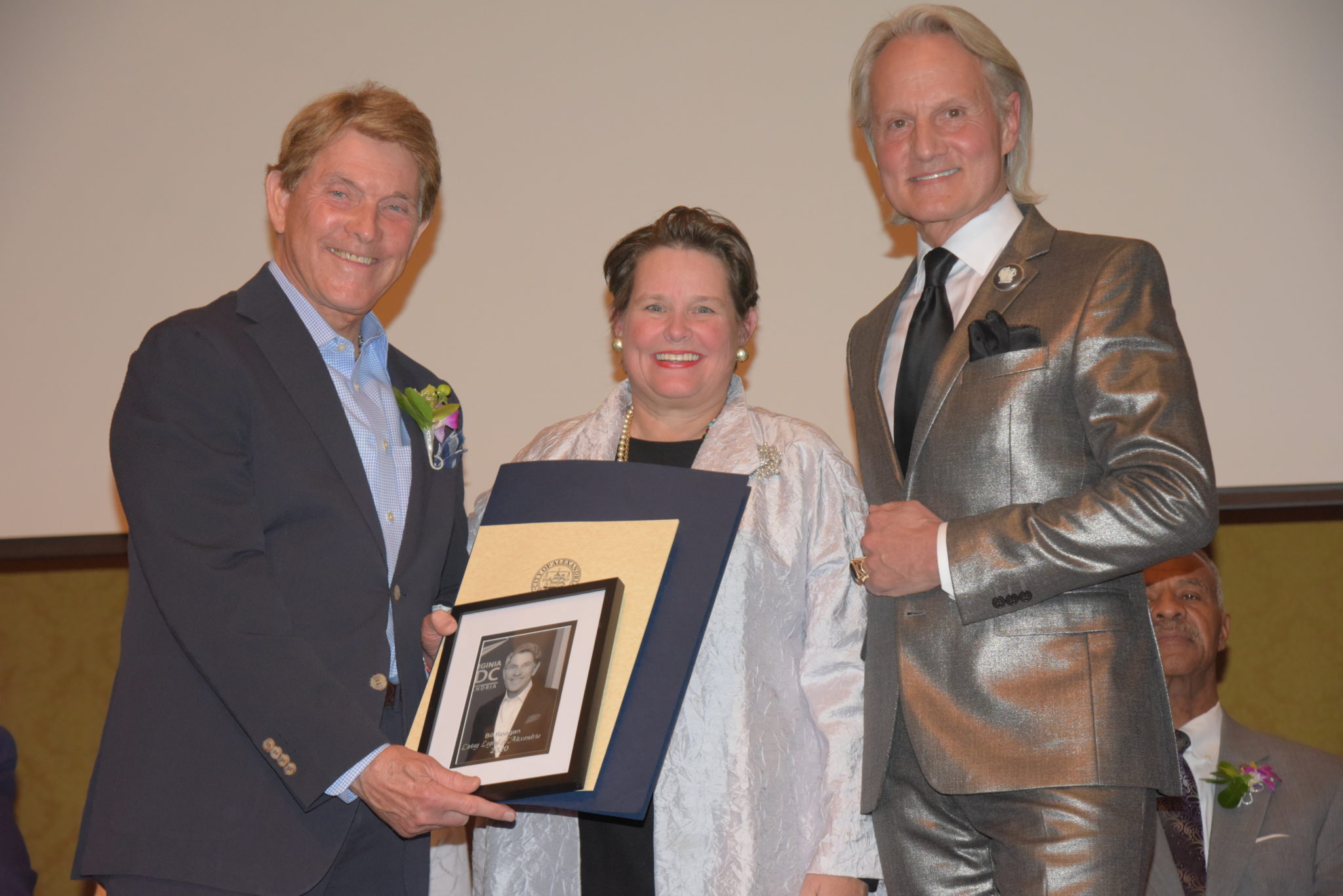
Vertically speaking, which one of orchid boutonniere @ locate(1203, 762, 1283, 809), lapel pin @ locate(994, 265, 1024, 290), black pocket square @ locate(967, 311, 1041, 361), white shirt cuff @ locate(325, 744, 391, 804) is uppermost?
lapel pin @ locate(994, 265, 1024, 290)

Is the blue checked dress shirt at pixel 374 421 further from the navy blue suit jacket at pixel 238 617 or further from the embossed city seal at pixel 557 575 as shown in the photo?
the embossed city seal at pixel 557 575

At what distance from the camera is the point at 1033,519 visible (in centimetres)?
176

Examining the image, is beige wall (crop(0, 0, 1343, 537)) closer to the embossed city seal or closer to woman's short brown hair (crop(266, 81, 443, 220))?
woman's short brown hair (crop(266, 81, 443, 220))

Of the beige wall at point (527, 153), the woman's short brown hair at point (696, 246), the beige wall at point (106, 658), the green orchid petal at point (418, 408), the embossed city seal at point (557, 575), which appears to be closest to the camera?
the embossed city seal at point (557, 575)

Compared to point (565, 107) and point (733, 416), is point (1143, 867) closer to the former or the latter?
point (733, 416)

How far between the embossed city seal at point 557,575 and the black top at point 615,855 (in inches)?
17.4

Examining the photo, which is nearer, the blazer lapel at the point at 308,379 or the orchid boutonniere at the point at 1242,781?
the blazer lapel at the point at 308,379

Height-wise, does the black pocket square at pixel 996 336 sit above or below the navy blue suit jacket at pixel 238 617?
above

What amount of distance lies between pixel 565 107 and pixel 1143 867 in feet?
8.06

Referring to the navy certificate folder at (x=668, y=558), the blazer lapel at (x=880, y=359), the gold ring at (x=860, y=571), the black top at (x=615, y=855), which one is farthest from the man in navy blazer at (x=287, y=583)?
the blazer lapel at (x=880, y=359)

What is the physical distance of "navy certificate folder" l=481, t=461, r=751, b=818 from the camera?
1.78m

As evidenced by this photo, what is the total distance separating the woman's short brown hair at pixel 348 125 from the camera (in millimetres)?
2131

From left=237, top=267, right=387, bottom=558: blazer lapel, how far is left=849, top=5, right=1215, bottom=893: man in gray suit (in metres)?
0.86

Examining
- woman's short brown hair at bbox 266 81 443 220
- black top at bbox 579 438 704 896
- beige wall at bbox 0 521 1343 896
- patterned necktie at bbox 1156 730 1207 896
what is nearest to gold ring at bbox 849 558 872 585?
black top at bbox 579 438 704 896
